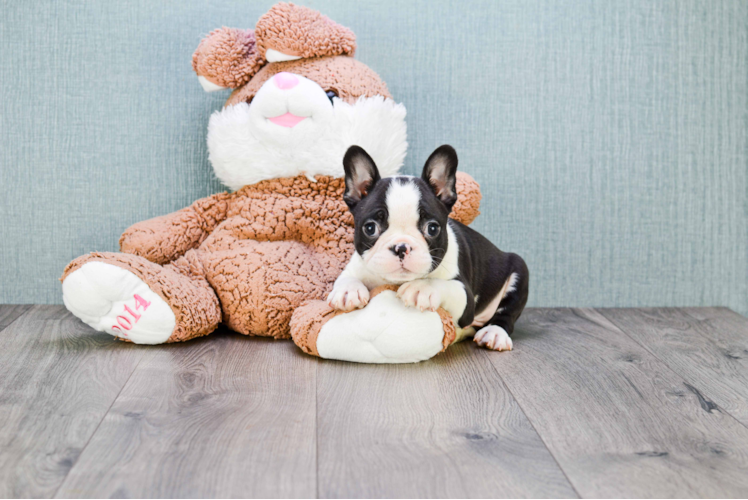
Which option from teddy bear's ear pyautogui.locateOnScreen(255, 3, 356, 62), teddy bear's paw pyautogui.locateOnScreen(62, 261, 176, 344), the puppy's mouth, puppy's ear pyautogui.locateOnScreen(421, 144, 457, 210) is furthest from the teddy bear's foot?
teddy bear's ear pyautogui.locateOnScreen(255, 3, 356, 62)

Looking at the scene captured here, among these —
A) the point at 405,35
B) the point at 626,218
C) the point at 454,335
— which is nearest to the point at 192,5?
the point at 405,35

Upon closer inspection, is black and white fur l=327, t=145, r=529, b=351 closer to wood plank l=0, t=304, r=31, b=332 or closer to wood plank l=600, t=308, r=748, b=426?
wood plank l=600, t=308, r=748, b=426

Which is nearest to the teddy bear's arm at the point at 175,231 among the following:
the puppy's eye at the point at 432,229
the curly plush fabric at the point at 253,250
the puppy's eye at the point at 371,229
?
the curly plush fabric at the point at 253,250

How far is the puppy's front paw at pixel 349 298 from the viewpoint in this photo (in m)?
1.40

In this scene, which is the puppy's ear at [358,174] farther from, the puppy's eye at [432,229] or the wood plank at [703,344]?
the wood plank at [703,344]

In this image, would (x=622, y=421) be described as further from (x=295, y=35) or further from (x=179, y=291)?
(x=295, y=35)

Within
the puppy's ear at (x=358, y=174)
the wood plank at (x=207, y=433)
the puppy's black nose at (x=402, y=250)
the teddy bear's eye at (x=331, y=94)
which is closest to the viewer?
the wood plank at (x=207, y=433)

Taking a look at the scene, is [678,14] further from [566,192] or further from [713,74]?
[566,192]

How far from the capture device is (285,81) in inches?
64.0

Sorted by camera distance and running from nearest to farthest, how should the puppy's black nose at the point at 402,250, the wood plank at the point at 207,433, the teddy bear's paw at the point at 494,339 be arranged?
1. the wood plank at the point at 207,433
2. the puppy's black nose at the point at 402,250
3. the teddy bear's paw at the point at 494,339

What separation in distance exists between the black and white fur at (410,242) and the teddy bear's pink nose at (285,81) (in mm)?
332

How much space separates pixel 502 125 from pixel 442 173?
0.71 meters

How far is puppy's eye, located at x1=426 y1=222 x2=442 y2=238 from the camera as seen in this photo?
138 centimetres

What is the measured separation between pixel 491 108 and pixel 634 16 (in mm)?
552
